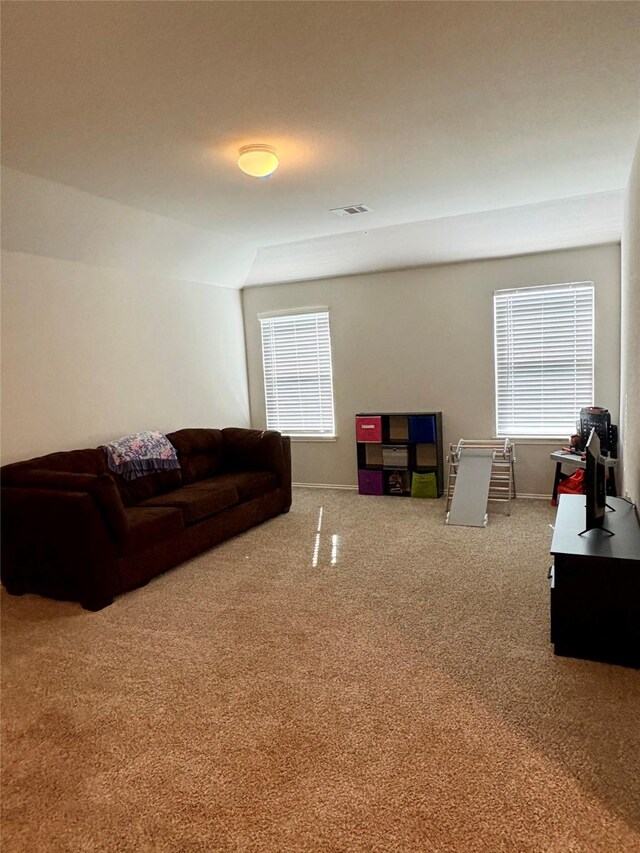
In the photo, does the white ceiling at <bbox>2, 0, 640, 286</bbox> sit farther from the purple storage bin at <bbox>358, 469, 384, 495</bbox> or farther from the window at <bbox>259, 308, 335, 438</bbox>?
the purple storage bin at <bbox>358, 469, 384, 495</bbox>

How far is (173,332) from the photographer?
5570 millimetres

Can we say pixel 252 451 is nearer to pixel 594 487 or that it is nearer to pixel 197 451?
pixel 197 451

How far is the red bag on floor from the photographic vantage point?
4811 millimetres

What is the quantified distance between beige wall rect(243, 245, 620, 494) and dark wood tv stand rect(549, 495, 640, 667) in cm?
306

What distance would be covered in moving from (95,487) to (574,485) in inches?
159

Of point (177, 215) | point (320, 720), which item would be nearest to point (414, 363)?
point (177, 215)

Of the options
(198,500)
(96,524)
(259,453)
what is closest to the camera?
(96,524)

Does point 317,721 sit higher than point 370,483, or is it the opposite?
point 370,483

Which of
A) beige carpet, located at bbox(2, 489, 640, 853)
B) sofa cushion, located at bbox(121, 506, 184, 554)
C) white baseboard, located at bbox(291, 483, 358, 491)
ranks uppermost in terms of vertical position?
sofa cushion, located at bbox(121, 506, 184, 554)

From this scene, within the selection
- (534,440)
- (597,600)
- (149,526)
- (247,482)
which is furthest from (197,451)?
(597,600)

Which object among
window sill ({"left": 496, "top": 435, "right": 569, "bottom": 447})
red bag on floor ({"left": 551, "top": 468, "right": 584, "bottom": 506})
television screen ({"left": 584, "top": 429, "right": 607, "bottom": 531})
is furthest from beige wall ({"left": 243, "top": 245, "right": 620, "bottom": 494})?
television screen ({"left": 584, "top": 429, "right": 607, "bottom": 531})

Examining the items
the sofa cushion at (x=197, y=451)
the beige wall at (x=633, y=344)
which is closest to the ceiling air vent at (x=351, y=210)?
the beige wall at (x=633, y=344)

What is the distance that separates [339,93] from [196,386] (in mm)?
3855

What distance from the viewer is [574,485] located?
488 cm
